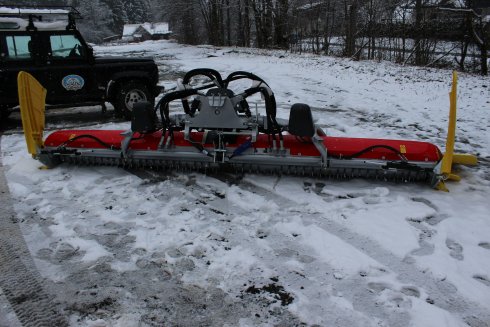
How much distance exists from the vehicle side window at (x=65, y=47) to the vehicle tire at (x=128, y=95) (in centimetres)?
100

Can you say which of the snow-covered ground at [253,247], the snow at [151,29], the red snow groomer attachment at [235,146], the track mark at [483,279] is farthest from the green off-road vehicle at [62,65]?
the snow at [151,29]

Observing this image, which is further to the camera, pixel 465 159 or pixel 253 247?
pixel 465 159

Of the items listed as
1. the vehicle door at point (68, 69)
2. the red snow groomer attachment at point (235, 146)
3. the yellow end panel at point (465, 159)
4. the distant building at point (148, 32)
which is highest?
the distant building at point (148, 32)

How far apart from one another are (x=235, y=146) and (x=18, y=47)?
16.3 feet

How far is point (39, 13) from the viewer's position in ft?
25.0

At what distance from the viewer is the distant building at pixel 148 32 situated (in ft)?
211

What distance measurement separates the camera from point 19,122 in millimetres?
8438

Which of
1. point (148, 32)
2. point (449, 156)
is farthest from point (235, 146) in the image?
point (148, 32)

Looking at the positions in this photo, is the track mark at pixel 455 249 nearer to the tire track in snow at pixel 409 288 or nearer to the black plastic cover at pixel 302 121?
the tire track in snow at pixel 409 288

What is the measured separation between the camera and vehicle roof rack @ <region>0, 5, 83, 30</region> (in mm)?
7504

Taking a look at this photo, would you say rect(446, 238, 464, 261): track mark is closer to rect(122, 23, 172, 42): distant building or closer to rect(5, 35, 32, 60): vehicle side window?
rect(5, 35, 32, 60): vehicle side window

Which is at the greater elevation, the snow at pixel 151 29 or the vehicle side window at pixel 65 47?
the snow at pixel 151 29

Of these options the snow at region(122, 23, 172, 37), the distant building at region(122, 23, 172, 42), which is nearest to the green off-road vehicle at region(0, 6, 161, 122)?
the distant building at region(122, 23, 172, 42)

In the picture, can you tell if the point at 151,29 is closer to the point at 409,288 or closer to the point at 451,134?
the point at 451,134
